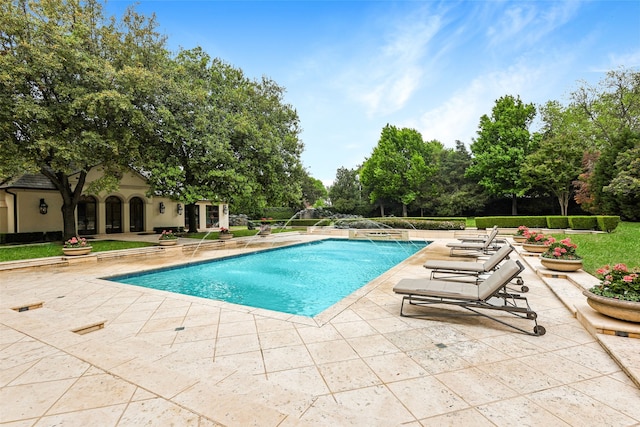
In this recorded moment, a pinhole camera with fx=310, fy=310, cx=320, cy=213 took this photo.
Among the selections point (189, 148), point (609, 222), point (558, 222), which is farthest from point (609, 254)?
point (189, 148)

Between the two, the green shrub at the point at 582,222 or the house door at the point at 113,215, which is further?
the house door at the point at 113,215

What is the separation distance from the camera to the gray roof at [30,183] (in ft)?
52.0

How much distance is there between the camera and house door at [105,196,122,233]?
65.9 ft

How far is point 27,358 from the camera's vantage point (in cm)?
317

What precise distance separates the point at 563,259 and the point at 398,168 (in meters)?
28.1

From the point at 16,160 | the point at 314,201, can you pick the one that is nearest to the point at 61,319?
the point at 16,160

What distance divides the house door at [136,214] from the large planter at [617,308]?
2394 centimetres

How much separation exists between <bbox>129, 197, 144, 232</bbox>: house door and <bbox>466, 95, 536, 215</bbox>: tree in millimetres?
29548

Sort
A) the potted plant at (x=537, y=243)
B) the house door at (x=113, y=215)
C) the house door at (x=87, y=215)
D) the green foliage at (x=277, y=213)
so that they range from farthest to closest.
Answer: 1. the green foliage at (x=277, y=213)
2. the house door at (x=113, y=215)
3. the house door at (x=87, y=215)
4. the potted plant at (x=537, y=243)

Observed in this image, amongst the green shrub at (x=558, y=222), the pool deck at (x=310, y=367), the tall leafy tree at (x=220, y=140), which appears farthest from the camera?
the green shrub at (x=558, y=222)

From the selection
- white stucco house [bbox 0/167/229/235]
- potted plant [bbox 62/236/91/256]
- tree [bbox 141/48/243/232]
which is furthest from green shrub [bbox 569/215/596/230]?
potted plant [bbox 62/236/91/256]

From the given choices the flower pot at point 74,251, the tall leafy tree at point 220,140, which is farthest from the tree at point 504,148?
the flower pot at point 74,251

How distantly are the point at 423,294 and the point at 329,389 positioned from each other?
2286mm

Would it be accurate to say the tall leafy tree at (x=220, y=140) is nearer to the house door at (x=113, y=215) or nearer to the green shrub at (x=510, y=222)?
the house door at (x=113, y=215)
